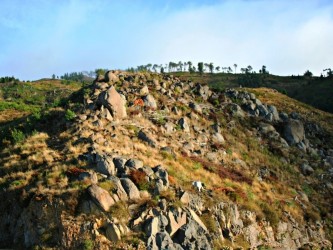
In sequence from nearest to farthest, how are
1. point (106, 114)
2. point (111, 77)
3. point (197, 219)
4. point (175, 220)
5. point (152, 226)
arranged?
point (152, 226) → point (175, 220) → point (197, 219) → point (106, 114) → point (111, 77)

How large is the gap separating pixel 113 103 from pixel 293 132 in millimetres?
24766

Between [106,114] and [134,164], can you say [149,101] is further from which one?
[134,164]

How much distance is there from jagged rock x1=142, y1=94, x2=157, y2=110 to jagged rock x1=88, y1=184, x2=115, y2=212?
1856cm

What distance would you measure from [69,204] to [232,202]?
12.1 m

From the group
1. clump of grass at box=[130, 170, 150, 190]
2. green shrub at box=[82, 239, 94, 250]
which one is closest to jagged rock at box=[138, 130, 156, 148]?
clump of grass at box=[130, 170, 150, 190]

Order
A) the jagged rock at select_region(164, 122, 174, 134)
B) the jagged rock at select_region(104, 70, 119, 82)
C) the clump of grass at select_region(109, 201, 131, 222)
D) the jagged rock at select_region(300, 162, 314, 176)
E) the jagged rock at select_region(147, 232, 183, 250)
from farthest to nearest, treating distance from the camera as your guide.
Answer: the jagged rock at select_region(104, 70, 119, 82), the jagged rock at select_region(300, 162, 314, 176), the jagged rock at select_region(164, 122, 174, 134), the clump of grass at select_region(109, 201, 131, 222), the jagged rock at select_region(147, 232, 183, 250)

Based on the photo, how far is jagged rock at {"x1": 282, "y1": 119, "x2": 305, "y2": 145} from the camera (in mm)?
45812

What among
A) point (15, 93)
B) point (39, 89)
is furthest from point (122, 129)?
point (39, 89)

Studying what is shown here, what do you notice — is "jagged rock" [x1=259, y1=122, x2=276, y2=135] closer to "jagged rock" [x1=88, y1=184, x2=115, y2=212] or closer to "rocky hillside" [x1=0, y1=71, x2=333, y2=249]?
"rocky hillside" [x1=0, y1=71, x2=333, y2=249]

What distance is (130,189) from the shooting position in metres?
22.6

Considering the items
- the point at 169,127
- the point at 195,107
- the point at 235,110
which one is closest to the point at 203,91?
the point at 235,110

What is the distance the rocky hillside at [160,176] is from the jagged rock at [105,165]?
68 millimetres

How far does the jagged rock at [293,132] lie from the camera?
4581 centimetres

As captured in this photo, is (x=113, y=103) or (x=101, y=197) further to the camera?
(x=113, y=103)
